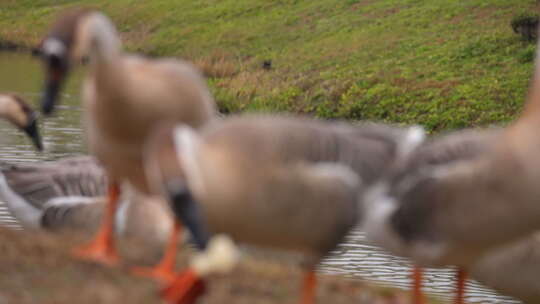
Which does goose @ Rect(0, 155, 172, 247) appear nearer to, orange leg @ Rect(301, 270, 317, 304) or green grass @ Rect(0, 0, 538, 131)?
orange leg @ Rect(301, 270, 317, 304)

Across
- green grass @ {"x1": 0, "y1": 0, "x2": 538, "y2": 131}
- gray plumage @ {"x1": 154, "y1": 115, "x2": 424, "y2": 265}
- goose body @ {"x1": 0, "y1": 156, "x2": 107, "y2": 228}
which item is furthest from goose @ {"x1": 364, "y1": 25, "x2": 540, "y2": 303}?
green grass @ {"x1": 0, "y1": 0, "x2": 538, "y2": 131}

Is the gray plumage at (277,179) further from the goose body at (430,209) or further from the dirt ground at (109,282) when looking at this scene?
the dirt ground at (109,282)

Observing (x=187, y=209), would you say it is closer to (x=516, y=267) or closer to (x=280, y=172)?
(x=280, y=172)

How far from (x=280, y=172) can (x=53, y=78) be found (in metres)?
1.60

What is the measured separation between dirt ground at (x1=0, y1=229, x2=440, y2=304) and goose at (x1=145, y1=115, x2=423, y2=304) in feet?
1.64

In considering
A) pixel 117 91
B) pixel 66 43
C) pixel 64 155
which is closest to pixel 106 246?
pixel 117 91

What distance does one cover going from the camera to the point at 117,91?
757 centimetres

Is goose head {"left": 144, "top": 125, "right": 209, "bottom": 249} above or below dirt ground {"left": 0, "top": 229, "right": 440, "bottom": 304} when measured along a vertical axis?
above

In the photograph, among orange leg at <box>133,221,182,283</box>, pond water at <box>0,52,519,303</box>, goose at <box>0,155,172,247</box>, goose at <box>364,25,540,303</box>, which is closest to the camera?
goose at <box>364,25,540,303</box>

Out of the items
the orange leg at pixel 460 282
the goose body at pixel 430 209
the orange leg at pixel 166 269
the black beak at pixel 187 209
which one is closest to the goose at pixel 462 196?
the goose body at pixel 430 209

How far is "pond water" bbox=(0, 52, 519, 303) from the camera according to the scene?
52.4 feet

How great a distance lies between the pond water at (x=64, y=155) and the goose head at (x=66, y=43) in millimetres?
8713

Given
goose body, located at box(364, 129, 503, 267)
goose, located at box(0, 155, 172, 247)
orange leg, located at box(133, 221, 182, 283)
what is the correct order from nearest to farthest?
goose body, located at box(364, 129, 503, 267) → orange leg, located at box(133, 221, 182, 283) → goose, located at box(0, 155, 172, 247)

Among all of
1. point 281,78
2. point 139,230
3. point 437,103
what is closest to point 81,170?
point 139,230
